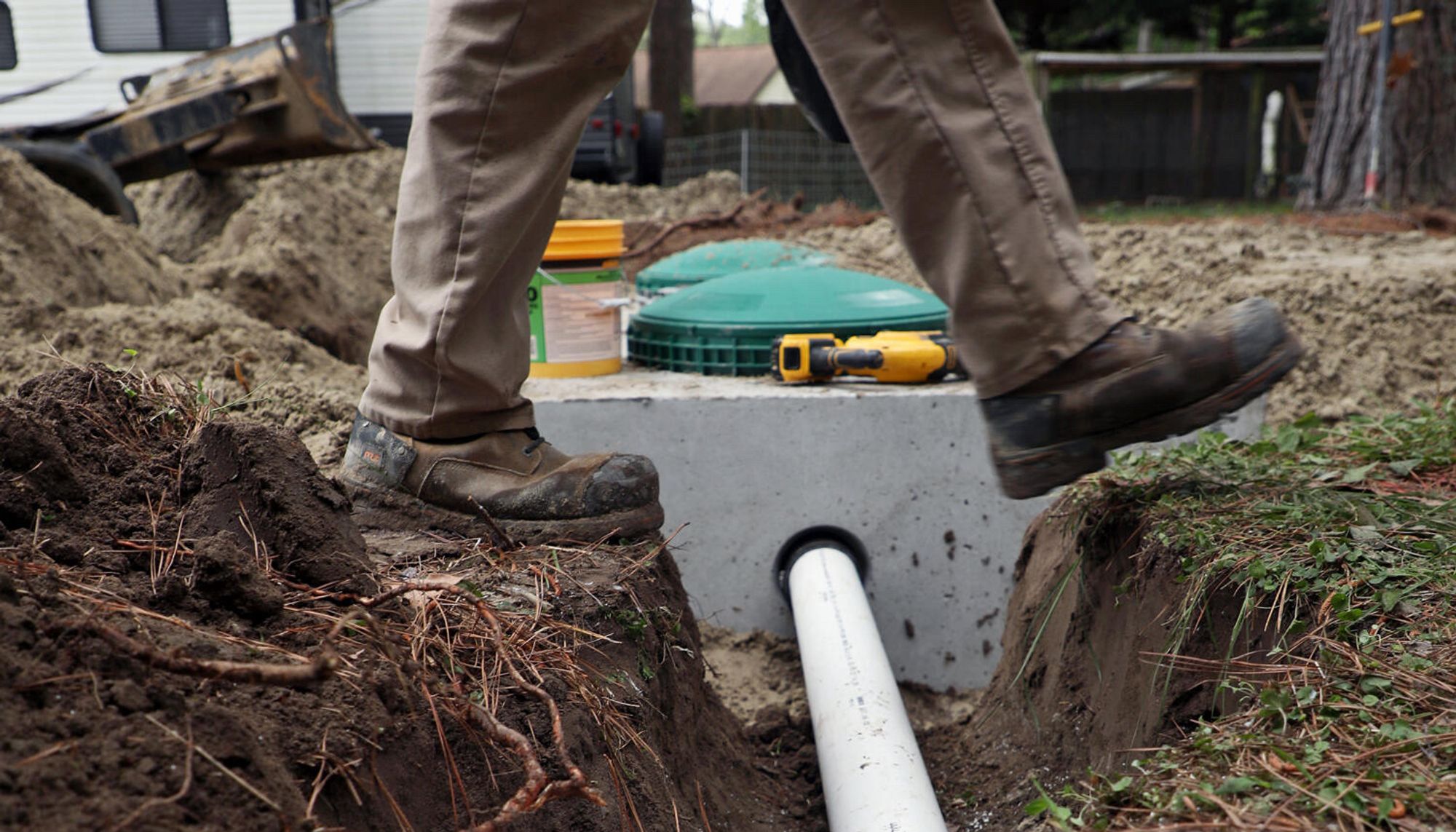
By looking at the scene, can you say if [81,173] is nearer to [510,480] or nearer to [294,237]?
[294,237]

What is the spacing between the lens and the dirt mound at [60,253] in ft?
13.4

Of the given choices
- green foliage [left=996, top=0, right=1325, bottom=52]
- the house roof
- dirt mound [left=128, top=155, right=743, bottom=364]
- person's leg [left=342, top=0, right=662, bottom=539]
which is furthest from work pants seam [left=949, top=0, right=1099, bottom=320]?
the house roof

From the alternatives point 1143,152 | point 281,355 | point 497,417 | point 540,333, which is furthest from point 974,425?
point 1143,152

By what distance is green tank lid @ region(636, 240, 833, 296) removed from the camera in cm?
432

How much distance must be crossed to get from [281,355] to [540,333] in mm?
1213

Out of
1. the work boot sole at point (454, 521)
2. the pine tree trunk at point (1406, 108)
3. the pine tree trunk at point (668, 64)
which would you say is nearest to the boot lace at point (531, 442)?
the work boot sole at point (454, 521)

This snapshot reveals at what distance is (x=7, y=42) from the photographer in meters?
9.09

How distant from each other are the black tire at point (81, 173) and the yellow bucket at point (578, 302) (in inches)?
159

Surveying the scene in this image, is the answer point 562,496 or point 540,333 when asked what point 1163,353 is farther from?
Result: point 540,333

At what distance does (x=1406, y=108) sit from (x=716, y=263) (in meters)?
6.78

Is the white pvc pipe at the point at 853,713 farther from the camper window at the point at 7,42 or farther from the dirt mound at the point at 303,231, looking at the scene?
the camper window at the point at 7,42

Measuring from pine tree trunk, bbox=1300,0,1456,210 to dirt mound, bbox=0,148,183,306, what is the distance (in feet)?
27.2

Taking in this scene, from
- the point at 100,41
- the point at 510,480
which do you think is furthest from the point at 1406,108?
the point at 100,41

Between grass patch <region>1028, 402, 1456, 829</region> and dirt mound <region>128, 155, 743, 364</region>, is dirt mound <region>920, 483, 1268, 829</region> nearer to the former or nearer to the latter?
grass patch <region>1028, 402, 1456, 829</region>
